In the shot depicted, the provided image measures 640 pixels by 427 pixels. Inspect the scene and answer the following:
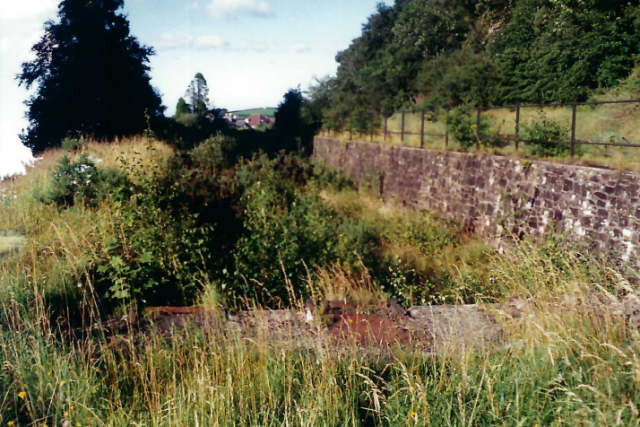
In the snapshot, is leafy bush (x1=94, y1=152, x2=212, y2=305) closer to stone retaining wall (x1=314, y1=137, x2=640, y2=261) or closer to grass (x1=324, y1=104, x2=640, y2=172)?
stone retaining wall (x1=314, y1=137, x2=640, y2=261)

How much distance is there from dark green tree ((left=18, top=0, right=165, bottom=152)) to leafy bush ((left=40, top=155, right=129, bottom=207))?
17.4m

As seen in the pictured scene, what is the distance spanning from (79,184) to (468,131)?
858 centimetres

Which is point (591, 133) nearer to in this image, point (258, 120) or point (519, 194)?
point (519, 194)

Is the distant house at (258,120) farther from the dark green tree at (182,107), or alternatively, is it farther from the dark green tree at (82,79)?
the dark green tree at (82,79)

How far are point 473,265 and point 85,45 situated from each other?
82.7 feet

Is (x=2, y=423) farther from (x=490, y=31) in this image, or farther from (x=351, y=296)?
(x=490, y=31)

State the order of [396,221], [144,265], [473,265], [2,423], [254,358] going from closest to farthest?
[2,423] < [254,358] < [144,265] < [473,265] < [396,221]

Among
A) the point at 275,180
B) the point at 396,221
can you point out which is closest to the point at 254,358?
the point at 275,180

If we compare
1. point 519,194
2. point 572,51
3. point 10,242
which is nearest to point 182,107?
point 572,51

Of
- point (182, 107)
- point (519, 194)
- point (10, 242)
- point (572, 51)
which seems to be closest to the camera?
point (10, 242)

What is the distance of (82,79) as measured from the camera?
1104 inches

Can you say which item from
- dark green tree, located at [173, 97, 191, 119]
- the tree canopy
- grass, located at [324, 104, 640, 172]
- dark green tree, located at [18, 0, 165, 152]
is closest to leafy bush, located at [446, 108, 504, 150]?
grass, located at [324, 104, 640, 172]

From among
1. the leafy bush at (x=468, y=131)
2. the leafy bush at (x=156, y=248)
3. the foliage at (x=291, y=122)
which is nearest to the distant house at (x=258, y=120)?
the foliage at (x=291, y=122)

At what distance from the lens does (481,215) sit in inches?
451
